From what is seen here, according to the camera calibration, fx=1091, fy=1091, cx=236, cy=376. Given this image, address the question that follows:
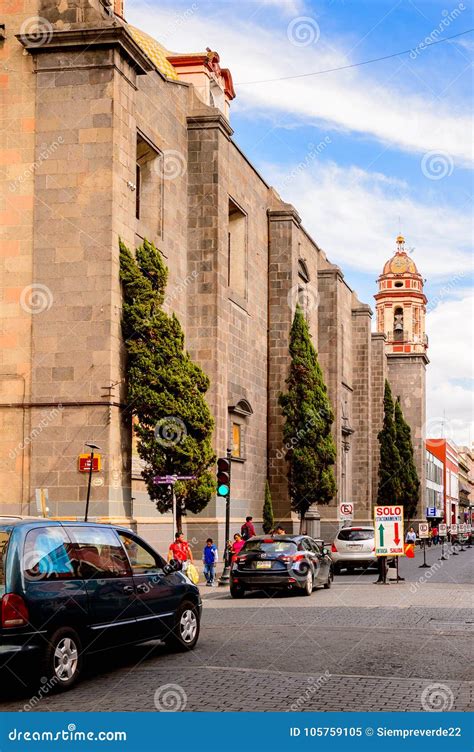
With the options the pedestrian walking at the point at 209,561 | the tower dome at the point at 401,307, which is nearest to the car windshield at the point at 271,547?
the pedestrian walking at the point at 209,561

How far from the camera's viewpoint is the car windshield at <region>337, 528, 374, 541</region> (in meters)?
31.6

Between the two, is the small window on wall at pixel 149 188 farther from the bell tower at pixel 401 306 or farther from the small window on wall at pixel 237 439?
the bell tower at pixel 401 306

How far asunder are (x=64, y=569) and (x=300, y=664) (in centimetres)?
287

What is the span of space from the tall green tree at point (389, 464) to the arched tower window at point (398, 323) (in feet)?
86.5

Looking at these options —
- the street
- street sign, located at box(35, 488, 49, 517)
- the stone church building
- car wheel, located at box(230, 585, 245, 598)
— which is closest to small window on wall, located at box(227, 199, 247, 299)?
the stone church building

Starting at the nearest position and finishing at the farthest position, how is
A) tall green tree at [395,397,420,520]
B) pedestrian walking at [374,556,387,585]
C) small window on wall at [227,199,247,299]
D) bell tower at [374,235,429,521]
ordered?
pedestrian walking at [374,556,387,585]
small window on wall at [227,199,247,299]
tall green tree at [395,397,420,520]
bell tower at [374,235,429,521]

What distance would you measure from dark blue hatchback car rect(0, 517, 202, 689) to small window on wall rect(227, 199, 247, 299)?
2671 centimetres

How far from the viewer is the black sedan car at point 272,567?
21.9 meters

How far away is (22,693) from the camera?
32.7 feet

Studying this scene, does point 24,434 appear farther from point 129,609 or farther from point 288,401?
point 288,401

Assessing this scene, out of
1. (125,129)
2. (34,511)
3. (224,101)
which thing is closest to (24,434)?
(34,511)

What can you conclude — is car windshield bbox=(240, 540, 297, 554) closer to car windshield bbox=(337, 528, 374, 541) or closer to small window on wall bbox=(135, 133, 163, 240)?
car windshield bbox=(337, 528, 374, 541)

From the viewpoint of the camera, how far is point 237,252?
39.0 metres

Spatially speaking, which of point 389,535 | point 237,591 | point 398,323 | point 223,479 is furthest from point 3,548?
point 398,323
